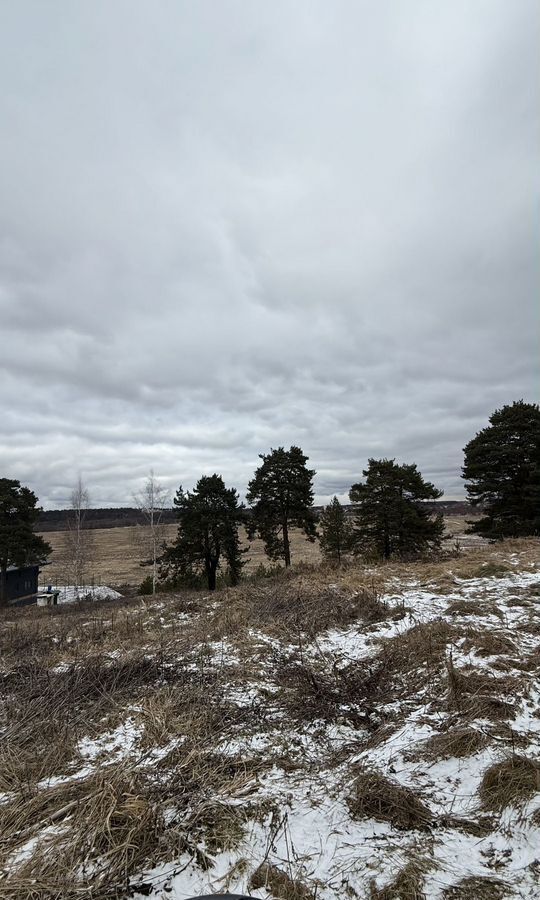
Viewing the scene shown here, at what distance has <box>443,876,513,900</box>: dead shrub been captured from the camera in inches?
97.0

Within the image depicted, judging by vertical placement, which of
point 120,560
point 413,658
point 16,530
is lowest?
point 120,560

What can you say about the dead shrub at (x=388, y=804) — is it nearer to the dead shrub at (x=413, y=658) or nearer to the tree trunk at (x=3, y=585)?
the dead shrub at (x=413, y=658)

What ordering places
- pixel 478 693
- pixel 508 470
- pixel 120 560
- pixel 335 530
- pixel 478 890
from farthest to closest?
pixel 120 560 < pixel 335 530 < pixel 508 470 < pixel 478 693 < pixel 478 890

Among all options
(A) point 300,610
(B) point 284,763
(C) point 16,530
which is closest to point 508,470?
(A) point 300,610

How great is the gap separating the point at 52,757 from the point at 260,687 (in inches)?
105

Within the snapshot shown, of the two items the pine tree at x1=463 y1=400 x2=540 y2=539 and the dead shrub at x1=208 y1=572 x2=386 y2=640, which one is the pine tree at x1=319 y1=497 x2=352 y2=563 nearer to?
the pine tree at x1=463 y1=400 x2=540 y2=539

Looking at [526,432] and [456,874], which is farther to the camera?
[526,432]

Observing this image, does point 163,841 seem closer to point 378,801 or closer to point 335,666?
point 378,801

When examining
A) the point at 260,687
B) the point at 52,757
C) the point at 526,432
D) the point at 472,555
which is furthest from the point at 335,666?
the point at 526,432

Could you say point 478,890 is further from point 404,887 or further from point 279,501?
point 279,501

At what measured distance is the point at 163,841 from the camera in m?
2.96

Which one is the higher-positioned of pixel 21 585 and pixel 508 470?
pixel 508 470

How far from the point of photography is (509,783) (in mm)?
3322

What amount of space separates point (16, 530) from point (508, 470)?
35.0m
